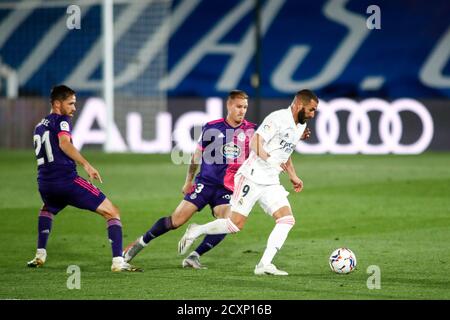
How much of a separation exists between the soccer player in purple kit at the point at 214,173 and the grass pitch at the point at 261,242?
325mm

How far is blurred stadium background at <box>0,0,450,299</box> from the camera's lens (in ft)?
52.8

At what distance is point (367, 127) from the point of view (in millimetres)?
27969

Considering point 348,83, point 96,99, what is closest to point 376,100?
point 348,83

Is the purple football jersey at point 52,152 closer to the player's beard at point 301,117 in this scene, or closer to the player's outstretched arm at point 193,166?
the player's outstretched arm at point 193,166

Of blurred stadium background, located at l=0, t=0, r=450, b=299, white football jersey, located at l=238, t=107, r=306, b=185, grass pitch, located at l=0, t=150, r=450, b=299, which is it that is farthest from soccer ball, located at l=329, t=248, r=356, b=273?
blurred stadium background, located at l=0, t=0, r=450, b=299

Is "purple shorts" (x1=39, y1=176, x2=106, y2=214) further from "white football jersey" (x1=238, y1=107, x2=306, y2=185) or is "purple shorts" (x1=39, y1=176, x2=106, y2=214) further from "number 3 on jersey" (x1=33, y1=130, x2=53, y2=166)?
"white football jersey" (x1=238, y1=107, x2=306, y2=185)

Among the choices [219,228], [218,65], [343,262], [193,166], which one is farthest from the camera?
[218,65]

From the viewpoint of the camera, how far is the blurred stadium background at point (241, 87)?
16.1 meters

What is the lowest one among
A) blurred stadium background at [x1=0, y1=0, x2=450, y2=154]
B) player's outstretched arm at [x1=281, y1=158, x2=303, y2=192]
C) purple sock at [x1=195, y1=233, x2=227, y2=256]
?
purple sock at [x1=195, y1=233, x2=227, y2=256]

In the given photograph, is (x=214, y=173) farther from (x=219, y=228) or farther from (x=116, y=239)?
(x=116, y=239)

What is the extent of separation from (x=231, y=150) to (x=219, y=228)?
0.98m

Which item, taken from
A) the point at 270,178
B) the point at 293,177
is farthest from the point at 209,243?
the point at 293,177

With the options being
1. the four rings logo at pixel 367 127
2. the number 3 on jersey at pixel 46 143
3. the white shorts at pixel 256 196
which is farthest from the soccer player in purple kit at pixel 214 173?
the four rings logo at pixel 367 127

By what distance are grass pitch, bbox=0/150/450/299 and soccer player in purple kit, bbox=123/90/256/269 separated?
32 centimetres
